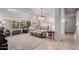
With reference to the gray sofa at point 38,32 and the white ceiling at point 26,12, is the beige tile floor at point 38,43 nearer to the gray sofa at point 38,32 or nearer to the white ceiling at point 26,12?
the gray sofa at point 38,32

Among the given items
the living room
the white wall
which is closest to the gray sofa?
the living room

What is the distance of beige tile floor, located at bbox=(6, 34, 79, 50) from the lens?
3.13 meters

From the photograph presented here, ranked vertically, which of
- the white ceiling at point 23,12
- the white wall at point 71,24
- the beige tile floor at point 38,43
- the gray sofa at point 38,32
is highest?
the white ceiling at point 23,12

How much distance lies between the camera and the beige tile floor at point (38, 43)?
3.13m

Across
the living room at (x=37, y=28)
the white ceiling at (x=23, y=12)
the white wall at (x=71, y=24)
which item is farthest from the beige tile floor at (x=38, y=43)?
the white ceiling at (x=23, y=12)

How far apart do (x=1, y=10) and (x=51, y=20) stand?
1077 mm

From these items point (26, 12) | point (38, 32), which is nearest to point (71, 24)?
point (38, 32)

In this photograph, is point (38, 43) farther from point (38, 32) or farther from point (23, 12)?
point (23, 12)

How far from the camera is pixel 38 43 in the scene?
3.15m

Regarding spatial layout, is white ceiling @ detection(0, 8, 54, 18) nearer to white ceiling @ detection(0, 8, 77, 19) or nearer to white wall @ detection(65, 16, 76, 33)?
white ceiling @ detection(0, 8, 77, 19)

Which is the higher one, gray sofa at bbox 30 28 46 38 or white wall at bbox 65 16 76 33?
white wall at bbox 65 16 76 33
